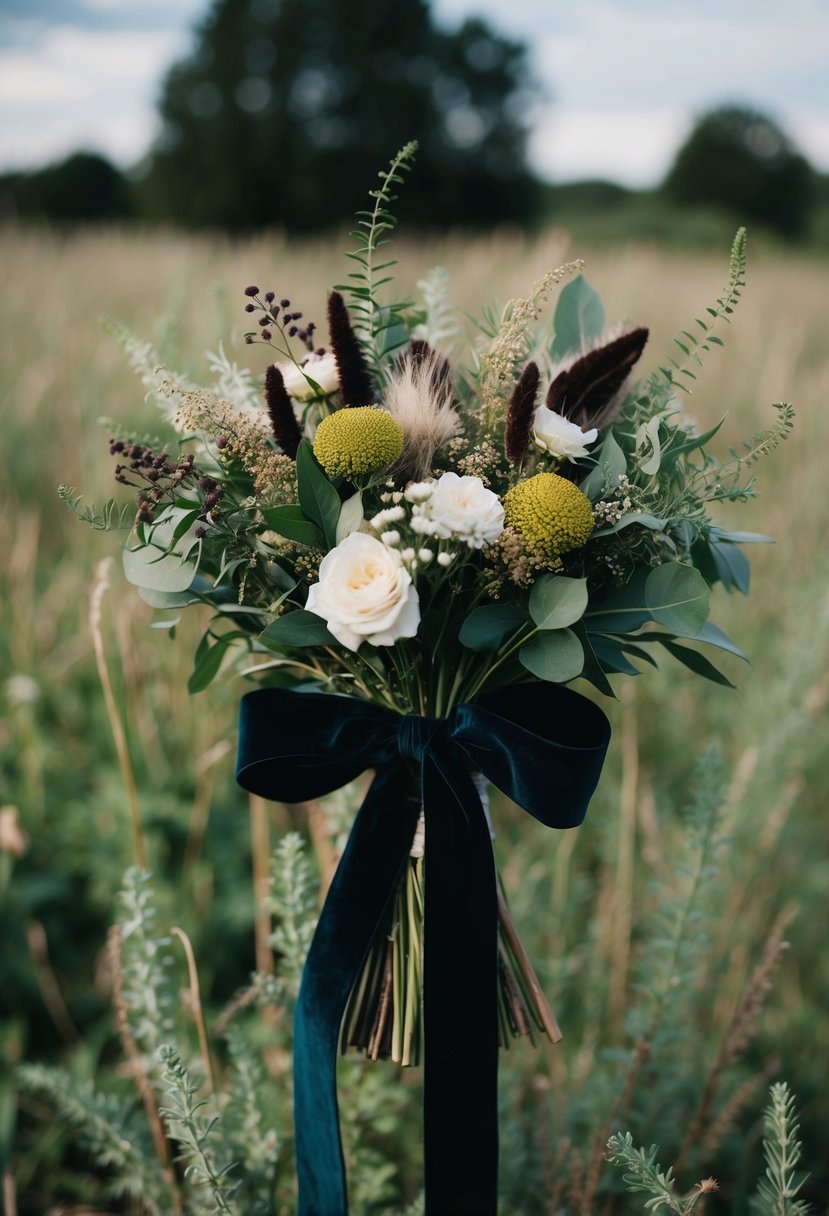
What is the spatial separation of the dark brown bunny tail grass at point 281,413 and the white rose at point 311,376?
6 centimetres

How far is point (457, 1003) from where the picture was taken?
0.91 m

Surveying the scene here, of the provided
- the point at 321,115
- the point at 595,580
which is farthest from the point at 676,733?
the point at 321,115

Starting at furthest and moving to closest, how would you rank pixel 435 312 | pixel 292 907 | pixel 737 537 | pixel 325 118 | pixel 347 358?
pixel 325 118, pixel 292 907, pixel 435 312, pixel 737 537, pixel 347 358

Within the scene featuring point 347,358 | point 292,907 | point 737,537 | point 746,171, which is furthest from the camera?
point 746,171

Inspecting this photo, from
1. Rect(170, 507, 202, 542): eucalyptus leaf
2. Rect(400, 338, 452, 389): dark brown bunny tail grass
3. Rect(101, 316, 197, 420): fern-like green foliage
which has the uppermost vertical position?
Rect(400, 338, 452, 389): dark brown bunny tail grass

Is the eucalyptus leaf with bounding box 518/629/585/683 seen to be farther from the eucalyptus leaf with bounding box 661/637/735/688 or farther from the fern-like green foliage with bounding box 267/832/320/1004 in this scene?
the fern-like green foliage with bounding box 267/832/320/1004

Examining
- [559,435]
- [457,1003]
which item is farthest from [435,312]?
[457,1003]

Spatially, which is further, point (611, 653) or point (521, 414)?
point (611, 653)

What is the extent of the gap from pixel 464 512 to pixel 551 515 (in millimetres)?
83

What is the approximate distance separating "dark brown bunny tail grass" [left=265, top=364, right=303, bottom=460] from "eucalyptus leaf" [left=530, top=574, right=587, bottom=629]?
0.28 meters

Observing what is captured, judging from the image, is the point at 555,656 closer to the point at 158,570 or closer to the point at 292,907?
the point at 158,570

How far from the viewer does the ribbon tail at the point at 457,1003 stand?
0.90 metres

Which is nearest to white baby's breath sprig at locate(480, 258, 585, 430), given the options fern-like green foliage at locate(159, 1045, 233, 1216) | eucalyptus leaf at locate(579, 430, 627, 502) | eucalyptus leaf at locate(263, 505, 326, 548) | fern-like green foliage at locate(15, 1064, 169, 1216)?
eucalyptus leaf at locate(579, 430, 627, 502)

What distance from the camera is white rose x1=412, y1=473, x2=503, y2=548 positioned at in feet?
2.55
